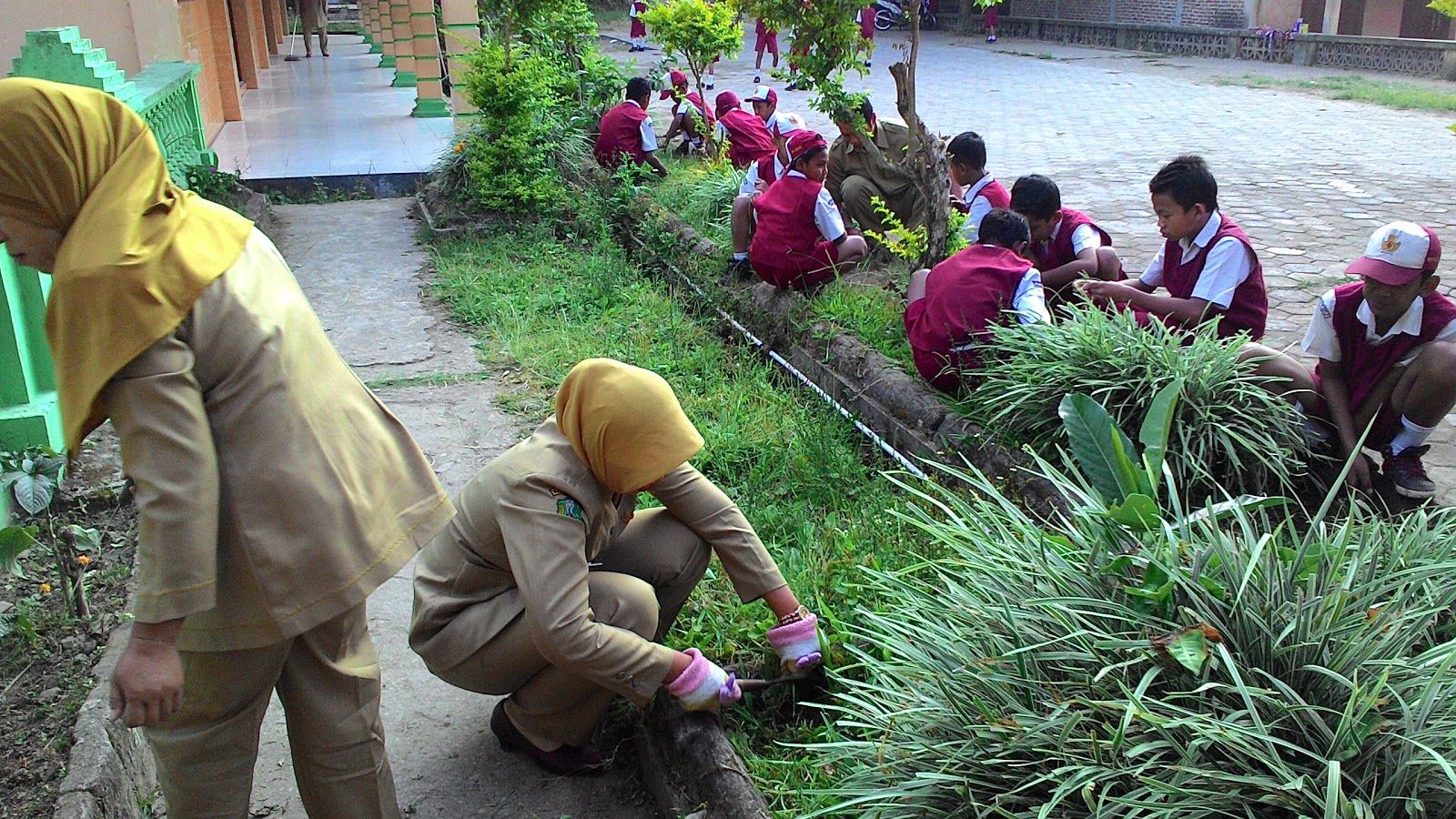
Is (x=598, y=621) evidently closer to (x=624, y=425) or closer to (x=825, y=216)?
(x=624, y=425)

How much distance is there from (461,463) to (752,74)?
17.7 m

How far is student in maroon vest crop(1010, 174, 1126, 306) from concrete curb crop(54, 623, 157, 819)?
3.63 metres

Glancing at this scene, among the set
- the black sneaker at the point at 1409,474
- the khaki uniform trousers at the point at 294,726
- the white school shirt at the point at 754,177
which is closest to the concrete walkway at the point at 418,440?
the khaki uniform trousers at the point at 294,726

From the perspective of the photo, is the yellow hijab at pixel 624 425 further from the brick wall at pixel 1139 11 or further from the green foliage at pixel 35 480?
the brick wall at pixel 1139 11

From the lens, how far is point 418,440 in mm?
4762

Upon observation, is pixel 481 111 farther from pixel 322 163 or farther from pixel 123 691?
pixel 123 691

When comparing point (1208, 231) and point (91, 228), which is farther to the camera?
point (1208, 231)

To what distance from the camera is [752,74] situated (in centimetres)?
2092

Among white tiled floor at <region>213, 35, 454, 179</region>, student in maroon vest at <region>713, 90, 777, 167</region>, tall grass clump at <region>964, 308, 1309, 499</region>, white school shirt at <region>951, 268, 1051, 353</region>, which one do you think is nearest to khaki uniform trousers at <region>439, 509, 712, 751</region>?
tall grass clump at <region>964, 308, 1309, 499</region>

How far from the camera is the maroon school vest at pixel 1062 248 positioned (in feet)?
16.3

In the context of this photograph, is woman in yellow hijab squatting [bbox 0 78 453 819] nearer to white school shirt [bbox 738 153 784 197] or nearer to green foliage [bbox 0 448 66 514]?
green foliage [bbox 0 448 66 514]

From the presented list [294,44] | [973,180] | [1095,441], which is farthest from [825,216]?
[294,44]

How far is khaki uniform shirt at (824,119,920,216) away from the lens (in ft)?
22.2

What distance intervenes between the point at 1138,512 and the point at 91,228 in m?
1.90
